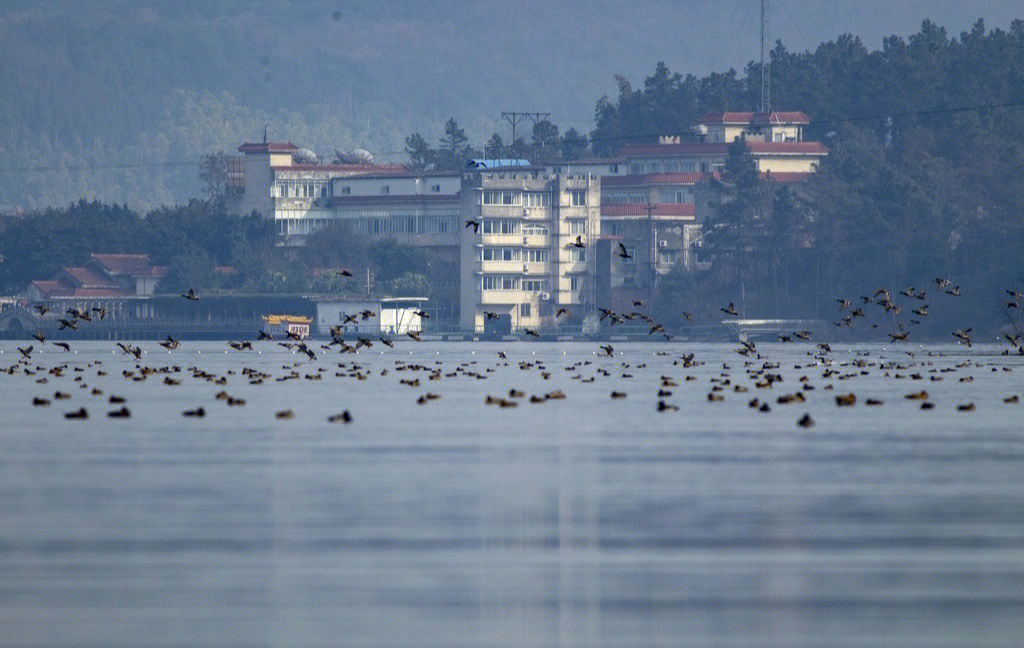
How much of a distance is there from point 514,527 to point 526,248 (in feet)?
524

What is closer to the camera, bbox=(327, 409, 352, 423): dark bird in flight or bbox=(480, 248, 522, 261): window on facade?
bbox=(327, 409, 352, 423): dark bird in flight

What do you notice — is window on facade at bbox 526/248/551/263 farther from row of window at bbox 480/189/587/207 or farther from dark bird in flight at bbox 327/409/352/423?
dark bird in flight at bbox 327/409/352/423

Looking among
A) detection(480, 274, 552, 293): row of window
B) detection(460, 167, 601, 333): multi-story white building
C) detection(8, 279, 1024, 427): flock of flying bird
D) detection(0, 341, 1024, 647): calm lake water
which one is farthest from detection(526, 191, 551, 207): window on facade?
detection(0, 341, 1024, 647): calm lake water

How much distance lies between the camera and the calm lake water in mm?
24047

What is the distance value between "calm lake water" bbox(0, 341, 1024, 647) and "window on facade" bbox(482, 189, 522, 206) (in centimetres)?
13086

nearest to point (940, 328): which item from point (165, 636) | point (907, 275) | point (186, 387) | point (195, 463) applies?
point (907, 275)

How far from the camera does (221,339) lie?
18688 cm

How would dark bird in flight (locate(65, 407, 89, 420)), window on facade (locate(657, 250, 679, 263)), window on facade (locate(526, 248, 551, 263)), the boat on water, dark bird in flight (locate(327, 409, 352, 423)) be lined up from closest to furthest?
1. dark bird in flight (locate(327, 409, 352, 423))
2. dark bird in flight (locate(65, 407, 89, 420))
3. the boat on water
4. window on facade (locate(526, 248, 551, 263))
5. window on facade (locate(657, 250, 679, 263))

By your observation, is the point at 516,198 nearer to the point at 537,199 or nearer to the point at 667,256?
the point at 537,199

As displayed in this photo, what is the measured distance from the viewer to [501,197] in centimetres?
18862

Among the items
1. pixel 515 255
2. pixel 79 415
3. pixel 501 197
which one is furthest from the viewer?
pixel 515 255

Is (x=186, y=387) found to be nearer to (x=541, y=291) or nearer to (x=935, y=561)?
(x=935, y=561)

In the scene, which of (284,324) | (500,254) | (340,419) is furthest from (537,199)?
(340,419)

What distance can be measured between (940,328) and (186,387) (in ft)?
304
